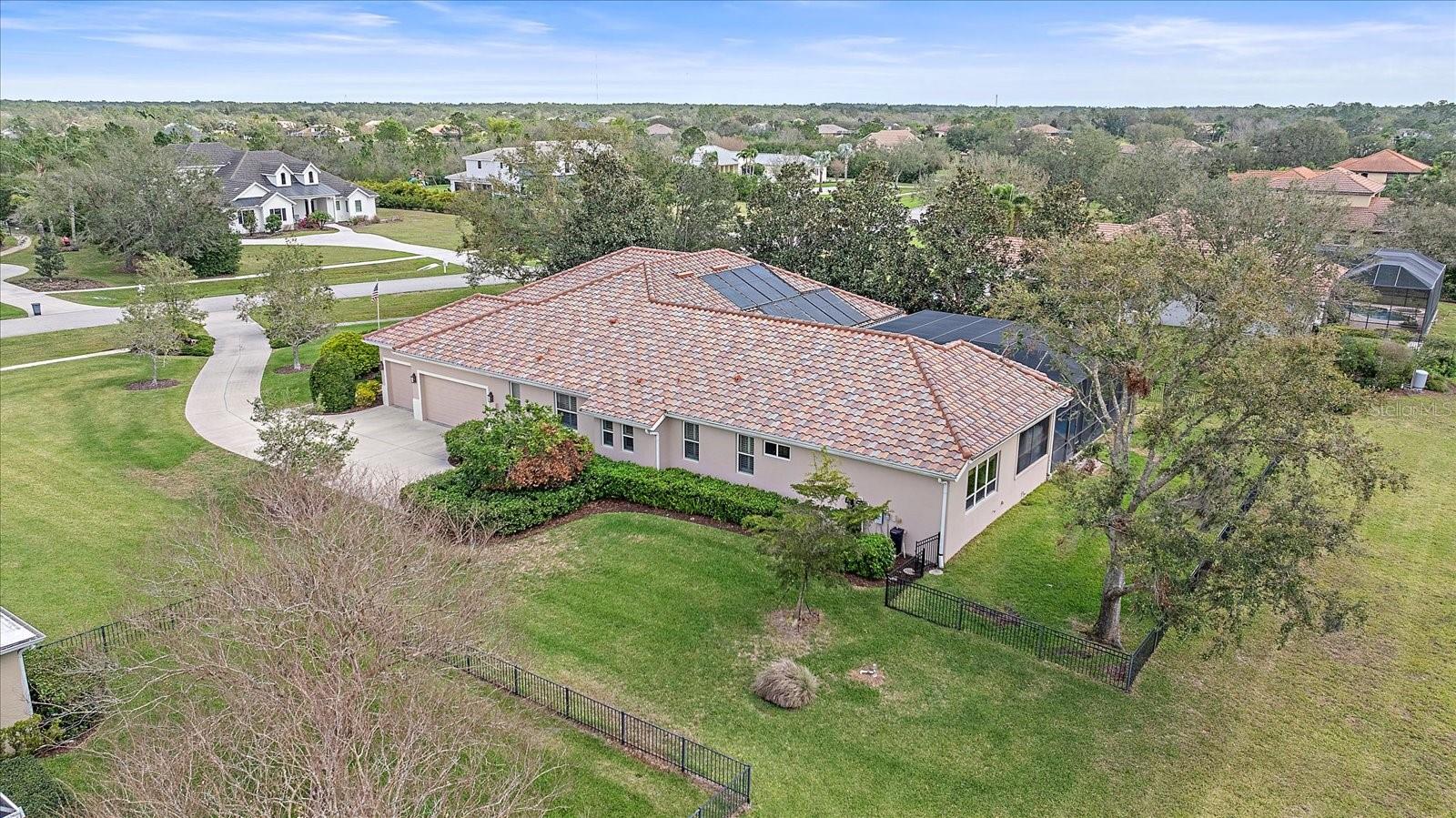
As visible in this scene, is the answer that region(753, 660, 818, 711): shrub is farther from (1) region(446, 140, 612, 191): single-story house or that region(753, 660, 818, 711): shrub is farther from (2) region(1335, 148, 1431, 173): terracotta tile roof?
(2) region(1335, 148, 1431, 173): terracotta tile roof

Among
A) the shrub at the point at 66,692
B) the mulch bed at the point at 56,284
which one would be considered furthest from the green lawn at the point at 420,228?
the shrub at the point at 66,692

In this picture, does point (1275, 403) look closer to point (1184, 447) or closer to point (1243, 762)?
point (1184, 447)

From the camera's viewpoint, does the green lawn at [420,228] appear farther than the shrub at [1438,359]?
Yes

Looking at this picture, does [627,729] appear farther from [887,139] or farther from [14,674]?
[887,139]

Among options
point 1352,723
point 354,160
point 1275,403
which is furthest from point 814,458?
point 354,160

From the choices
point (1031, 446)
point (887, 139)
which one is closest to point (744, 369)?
point (1031, 446)

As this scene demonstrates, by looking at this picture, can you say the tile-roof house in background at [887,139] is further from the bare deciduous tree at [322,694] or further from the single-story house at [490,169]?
the bare deciduous tree at [322,694]
